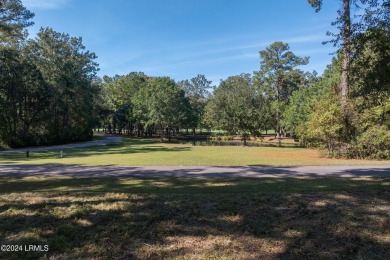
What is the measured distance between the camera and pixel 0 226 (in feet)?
16.1

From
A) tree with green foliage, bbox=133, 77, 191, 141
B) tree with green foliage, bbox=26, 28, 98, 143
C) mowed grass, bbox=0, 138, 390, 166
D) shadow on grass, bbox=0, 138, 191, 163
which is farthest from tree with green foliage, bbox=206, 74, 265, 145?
tree with green foliage, bbox=26, 28, 98, 143

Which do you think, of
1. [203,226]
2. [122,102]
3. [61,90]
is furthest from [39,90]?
[203,226]

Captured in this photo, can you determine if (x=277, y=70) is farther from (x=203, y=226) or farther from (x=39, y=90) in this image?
(x=203, y=226)

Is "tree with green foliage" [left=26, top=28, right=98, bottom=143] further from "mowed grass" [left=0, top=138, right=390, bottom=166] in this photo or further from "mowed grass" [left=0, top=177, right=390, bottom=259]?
"mowed grass" [left=0, top=177, right=390, bottom=259]

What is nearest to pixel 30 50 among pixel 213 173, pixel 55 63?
pixel 55 63

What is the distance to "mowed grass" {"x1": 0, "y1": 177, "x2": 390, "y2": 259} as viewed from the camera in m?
4.18

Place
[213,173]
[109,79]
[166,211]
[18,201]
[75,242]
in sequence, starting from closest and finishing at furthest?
[75,242], [166,211], [18,201], [213,173], [109,79]

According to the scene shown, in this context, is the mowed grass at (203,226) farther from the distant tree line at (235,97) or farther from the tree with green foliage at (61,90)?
the tree with green foliage at (61,90)

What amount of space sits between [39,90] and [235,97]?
25473mm

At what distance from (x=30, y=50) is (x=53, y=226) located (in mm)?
49032

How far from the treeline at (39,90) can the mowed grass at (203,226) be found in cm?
2189

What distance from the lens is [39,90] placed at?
125 feet

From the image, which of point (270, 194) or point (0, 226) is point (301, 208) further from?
point (0, 226)

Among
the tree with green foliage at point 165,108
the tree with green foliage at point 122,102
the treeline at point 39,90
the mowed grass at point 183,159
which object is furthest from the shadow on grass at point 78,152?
the tree with green foliage at point 122,102
